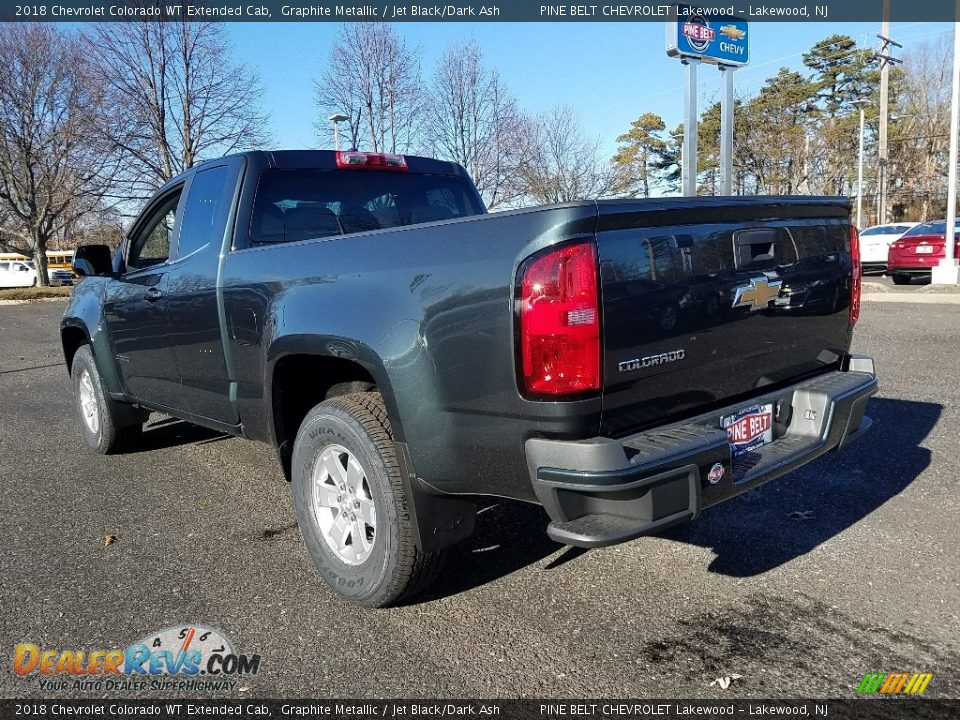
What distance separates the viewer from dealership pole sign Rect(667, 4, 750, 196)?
1750 centimetres

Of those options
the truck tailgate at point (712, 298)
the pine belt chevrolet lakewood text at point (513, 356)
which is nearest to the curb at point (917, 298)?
the pine belt chevrolet lakewood text at point (513, 356)

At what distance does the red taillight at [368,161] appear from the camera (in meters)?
4.39

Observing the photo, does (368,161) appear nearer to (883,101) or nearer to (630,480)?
(630,480)

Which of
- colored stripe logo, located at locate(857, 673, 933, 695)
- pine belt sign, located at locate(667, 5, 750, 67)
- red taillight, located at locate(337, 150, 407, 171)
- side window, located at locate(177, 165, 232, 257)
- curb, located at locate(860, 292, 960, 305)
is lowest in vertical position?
colored stripe logo, located at locate(857, 673, 933, 695)

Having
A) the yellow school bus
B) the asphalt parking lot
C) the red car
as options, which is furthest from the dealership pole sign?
the yellow school bus

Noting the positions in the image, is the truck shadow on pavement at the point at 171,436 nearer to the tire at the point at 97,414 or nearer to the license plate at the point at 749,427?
the tire at the point at 97,414

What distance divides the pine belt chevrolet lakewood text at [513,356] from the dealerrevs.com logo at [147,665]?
0.54m

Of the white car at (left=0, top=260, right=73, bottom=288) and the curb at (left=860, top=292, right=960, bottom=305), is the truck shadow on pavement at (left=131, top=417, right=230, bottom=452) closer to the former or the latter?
the curb at (left=860, top=292, right=960, bottom=305)

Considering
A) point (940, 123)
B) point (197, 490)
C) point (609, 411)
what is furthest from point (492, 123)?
point (940, 123)

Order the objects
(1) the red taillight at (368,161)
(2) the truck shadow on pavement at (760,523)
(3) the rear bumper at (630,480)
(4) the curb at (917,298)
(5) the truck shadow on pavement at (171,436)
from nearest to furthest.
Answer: (3) the rear bumper at (630,480), (2) the truck shadow on pavement at (760,523), (1) the red taillight at (368,161), (5) the truck shadow on pavement at (171,436), (4) the curb at (917,298)

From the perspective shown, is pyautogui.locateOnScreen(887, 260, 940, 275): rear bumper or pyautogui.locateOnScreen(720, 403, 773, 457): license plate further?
pyautogui.locateOnScreen(887, 260, 940, 275): rear bumper

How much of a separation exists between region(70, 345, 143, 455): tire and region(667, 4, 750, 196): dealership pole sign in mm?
13845

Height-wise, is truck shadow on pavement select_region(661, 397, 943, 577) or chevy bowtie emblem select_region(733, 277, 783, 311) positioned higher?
chevy bowtie emblem select_region(733, 277, 783, 311)

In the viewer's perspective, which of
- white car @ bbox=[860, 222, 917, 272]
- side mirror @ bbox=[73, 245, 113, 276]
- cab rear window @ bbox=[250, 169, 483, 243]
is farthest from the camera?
white car @ bbox=[860, 222, 917, 272]
